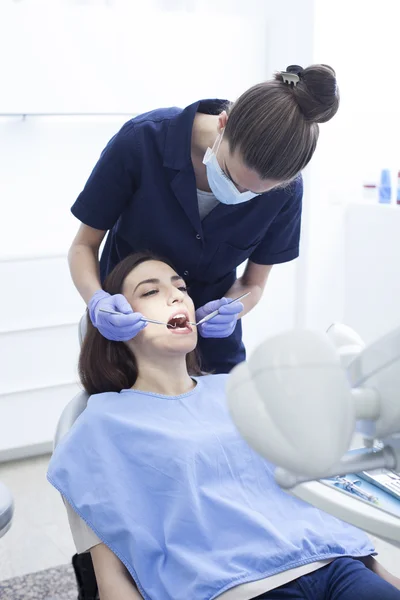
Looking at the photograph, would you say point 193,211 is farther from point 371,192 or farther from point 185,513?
point 371,192

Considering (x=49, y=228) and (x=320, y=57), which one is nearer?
(x=49, y=228)

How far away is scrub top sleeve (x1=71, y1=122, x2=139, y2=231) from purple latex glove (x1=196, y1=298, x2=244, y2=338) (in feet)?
0.99

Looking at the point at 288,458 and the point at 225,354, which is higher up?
the point at 288,458

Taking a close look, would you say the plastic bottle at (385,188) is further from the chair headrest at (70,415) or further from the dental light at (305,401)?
the dental light at (305,401)

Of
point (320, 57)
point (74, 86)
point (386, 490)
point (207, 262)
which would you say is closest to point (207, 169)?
point (207, 262)

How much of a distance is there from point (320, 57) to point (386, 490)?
7.62 feet

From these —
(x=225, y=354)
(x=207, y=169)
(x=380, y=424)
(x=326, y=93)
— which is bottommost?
(x=225, y=354)

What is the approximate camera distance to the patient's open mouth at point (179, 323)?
5.28ft

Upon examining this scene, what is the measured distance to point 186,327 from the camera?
5.31 ft

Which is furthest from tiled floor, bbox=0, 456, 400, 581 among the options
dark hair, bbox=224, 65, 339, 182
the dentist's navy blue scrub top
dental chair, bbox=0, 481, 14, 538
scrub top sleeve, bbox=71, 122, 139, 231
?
dark hair, bbox=224, 65, 339, 182

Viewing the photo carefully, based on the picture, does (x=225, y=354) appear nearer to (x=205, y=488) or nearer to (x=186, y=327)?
(x=186, y=327)

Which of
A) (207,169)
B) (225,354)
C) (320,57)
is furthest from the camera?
(320,57)

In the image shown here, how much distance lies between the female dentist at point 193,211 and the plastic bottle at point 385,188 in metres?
1.22

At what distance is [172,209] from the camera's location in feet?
5.56
